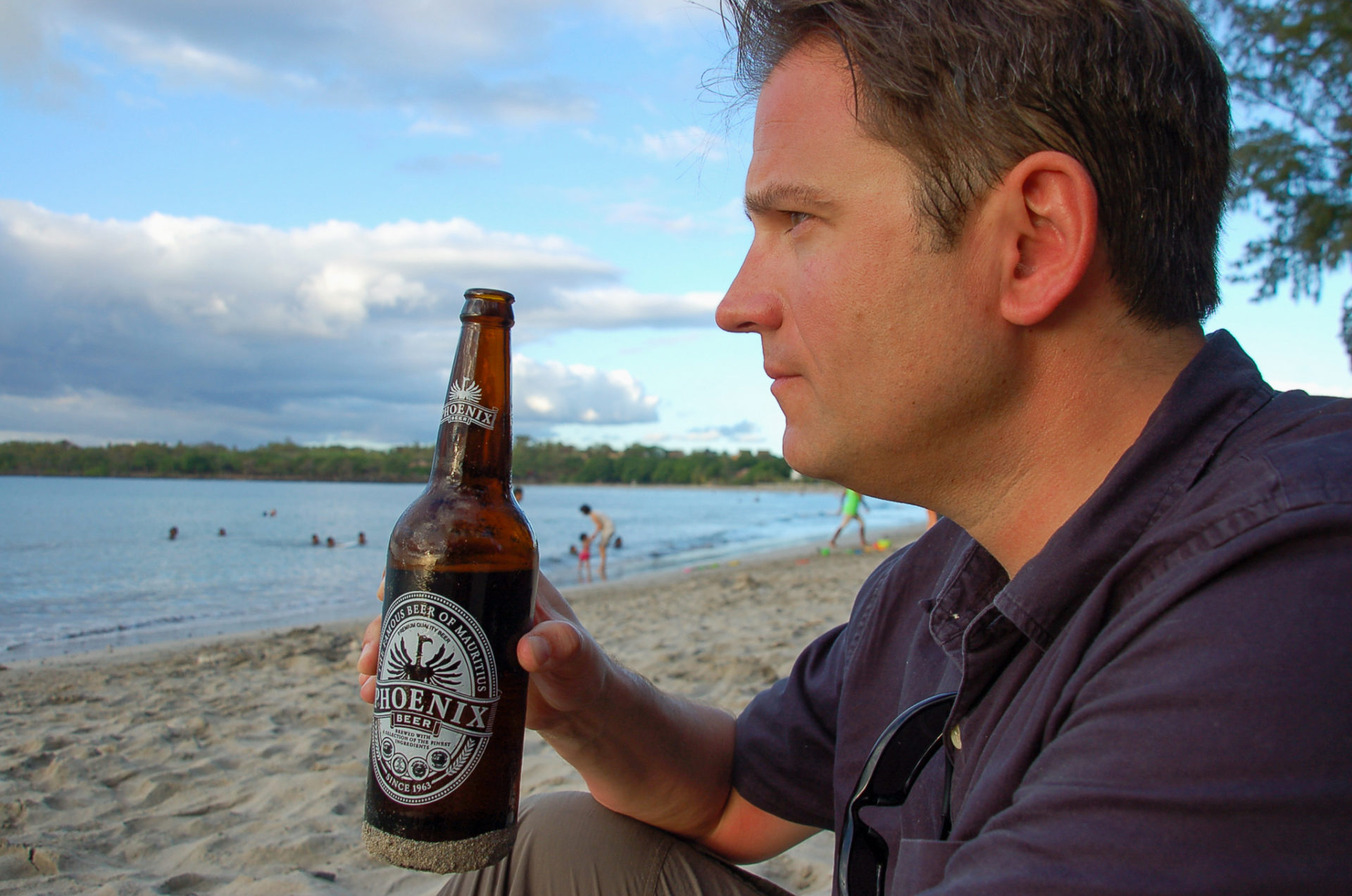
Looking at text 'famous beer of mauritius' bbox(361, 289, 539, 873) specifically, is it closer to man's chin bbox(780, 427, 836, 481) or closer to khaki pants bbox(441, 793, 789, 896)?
khaki pants bbox(441, 793, 789, 896)

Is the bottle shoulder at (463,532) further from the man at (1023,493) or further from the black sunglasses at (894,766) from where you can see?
the black sunglasses at (894,766)

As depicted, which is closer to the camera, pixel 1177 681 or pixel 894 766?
pixel 1177 681

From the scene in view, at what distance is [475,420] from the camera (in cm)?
171

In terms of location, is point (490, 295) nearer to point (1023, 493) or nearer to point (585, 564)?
point (1023, 493)

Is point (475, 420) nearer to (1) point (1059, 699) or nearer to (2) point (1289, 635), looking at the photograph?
(1) point (1059, 699)

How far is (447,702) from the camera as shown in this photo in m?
1.40

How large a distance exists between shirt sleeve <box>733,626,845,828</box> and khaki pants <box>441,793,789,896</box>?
0.16m

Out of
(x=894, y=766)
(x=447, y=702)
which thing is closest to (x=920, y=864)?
(x=894, y=766)

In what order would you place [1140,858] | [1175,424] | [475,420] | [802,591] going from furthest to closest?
[802,591]
[475,420]
[1175,424]
[1140,858]

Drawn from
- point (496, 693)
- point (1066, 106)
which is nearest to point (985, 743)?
point (496, 693)

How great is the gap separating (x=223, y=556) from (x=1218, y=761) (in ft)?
75.5

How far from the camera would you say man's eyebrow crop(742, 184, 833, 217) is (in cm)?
137

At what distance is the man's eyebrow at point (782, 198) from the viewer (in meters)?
1.37

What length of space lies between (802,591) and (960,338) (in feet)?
32.7
